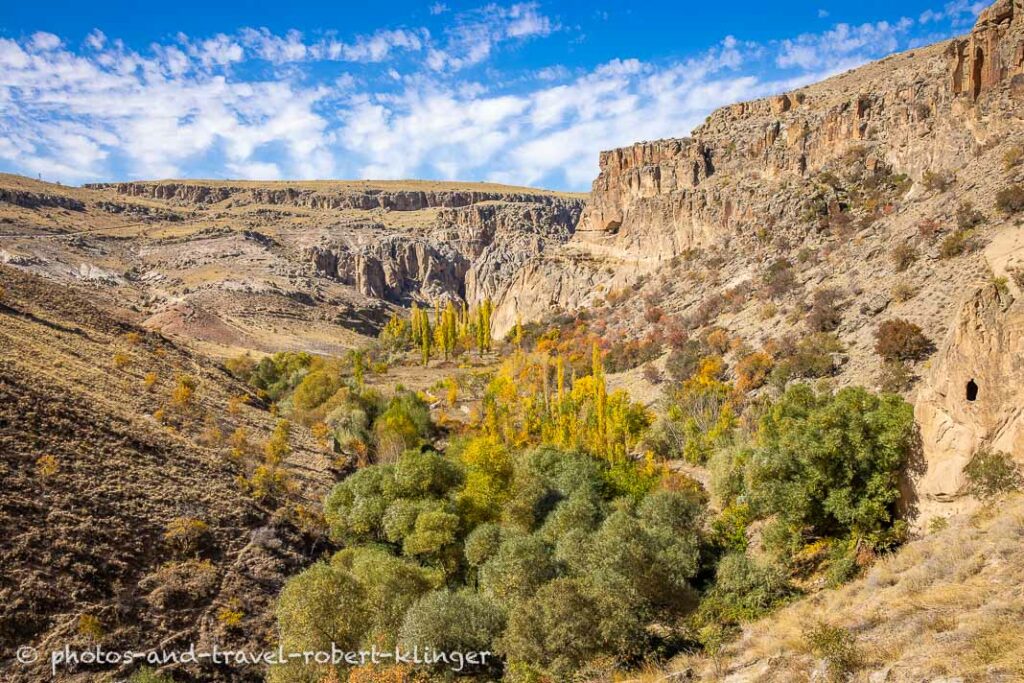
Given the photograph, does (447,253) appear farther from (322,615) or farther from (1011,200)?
(322,615)

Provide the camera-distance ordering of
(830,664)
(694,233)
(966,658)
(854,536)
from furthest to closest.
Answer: (694,233) → (854,536) → (830,664) → (966,658)

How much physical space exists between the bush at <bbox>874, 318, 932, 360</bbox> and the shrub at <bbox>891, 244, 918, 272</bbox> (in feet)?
24.2

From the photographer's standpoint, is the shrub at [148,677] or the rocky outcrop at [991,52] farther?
the rocky outcrop at [991,52]

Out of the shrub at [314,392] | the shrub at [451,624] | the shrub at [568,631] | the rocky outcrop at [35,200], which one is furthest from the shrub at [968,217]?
the rocky outcrop at [35,200]

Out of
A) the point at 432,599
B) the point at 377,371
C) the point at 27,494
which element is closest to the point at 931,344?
the point at 432,599

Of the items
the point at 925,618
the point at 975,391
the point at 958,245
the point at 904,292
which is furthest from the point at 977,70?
the point at 925,618

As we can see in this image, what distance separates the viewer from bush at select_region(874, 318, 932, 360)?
23.9 metres

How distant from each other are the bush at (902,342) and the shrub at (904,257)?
24.2 feet

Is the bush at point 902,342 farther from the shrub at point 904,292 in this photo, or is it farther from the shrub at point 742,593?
the shrub at point 742,593

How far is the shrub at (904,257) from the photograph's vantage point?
31.2 meters

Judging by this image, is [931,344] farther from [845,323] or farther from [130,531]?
[130,531]

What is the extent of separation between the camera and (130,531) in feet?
69.3

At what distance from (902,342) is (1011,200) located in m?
11.1

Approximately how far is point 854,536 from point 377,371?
55108 mm
